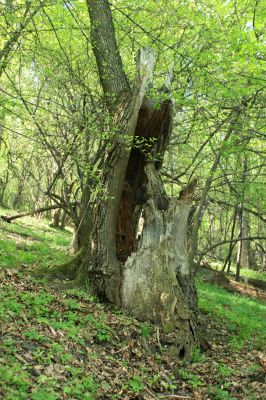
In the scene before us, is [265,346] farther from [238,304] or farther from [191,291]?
[238,304]

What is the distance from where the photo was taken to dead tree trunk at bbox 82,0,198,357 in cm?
714

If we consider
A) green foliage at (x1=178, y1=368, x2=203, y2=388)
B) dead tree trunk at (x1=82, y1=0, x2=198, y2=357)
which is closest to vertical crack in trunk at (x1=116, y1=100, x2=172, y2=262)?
dead tree trunk at (x1=82, y1=0, x2=198, y2=357)

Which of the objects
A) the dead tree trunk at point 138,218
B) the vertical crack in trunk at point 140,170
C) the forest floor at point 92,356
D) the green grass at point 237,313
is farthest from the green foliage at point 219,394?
the vertical crack in trunk at point 140,170

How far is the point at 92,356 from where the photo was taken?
5141mm

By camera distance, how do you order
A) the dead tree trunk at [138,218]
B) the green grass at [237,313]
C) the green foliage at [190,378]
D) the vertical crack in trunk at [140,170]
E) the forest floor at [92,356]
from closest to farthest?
the forest floor at [92,356]
the green foliage at [190,378]
the dead tree trunk at [138,218]
the vertical crack in trunk at [140,170]
the green grass at [237,313]

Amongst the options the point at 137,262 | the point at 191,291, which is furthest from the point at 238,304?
the point at 137,262


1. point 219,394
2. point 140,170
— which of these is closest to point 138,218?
point 140,170

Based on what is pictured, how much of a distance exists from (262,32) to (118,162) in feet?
18.6

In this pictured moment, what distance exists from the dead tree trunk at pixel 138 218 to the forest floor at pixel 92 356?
17.8 inches

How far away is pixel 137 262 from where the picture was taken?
742 cm

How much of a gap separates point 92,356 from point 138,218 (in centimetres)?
353

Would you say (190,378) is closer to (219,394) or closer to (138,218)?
(219,394)

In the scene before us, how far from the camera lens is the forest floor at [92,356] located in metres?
4.10

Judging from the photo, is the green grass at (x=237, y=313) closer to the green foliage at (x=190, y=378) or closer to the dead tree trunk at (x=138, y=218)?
the dead tree trunk at (x=138, y=218)
